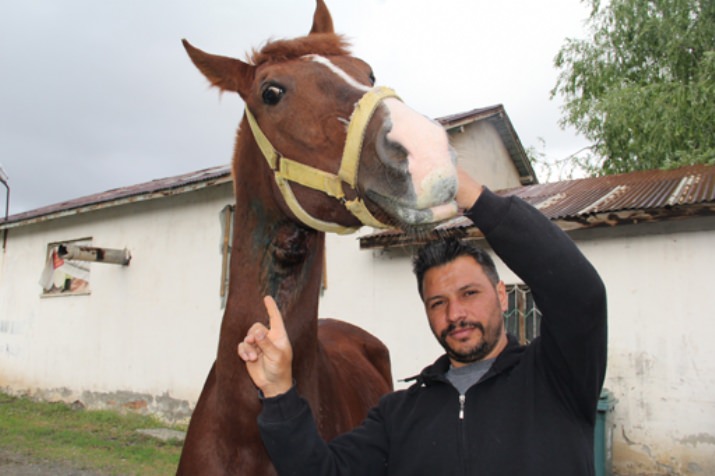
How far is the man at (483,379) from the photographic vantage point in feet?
4.99

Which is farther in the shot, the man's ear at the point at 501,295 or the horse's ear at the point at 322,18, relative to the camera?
the horse's ear at the point at 322,18

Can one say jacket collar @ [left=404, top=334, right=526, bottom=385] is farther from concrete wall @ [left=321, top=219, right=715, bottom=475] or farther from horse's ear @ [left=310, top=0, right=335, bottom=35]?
concrete wall @ [left=321, top=219, right=715, bottom=475]

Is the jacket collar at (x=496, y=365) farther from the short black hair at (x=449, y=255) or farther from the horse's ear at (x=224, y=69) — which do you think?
the horse's ear at (x=224, y=69)

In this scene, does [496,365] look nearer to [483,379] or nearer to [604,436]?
[483,379]

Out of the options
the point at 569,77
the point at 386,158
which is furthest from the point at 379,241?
the point at 569,77

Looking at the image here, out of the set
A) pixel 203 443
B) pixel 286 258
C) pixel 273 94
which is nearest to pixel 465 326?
pixel 286 258

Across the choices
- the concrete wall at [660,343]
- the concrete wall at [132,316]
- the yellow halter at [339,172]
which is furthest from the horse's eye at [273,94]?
the concrete wall at [132,316]

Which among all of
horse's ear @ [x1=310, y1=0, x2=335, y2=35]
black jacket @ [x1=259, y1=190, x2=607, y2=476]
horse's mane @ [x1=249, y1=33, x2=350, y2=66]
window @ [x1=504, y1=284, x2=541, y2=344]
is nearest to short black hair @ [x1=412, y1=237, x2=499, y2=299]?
black jacket @ [x1=259, y1=190, x2=607, y2=476]

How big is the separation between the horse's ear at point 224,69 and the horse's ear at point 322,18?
69 centimetres

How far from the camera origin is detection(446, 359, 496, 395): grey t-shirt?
182cm

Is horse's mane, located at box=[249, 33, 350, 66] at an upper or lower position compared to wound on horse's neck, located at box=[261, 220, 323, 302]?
upper

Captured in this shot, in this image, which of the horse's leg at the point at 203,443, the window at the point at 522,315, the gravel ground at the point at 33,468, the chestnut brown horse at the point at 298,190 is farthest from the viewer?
the window at the point at 522,315

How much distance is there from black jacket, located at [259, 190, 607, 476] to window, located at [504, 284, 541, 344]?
18.8ft

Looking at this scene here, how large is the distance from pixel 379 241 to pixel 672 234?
3.72m
